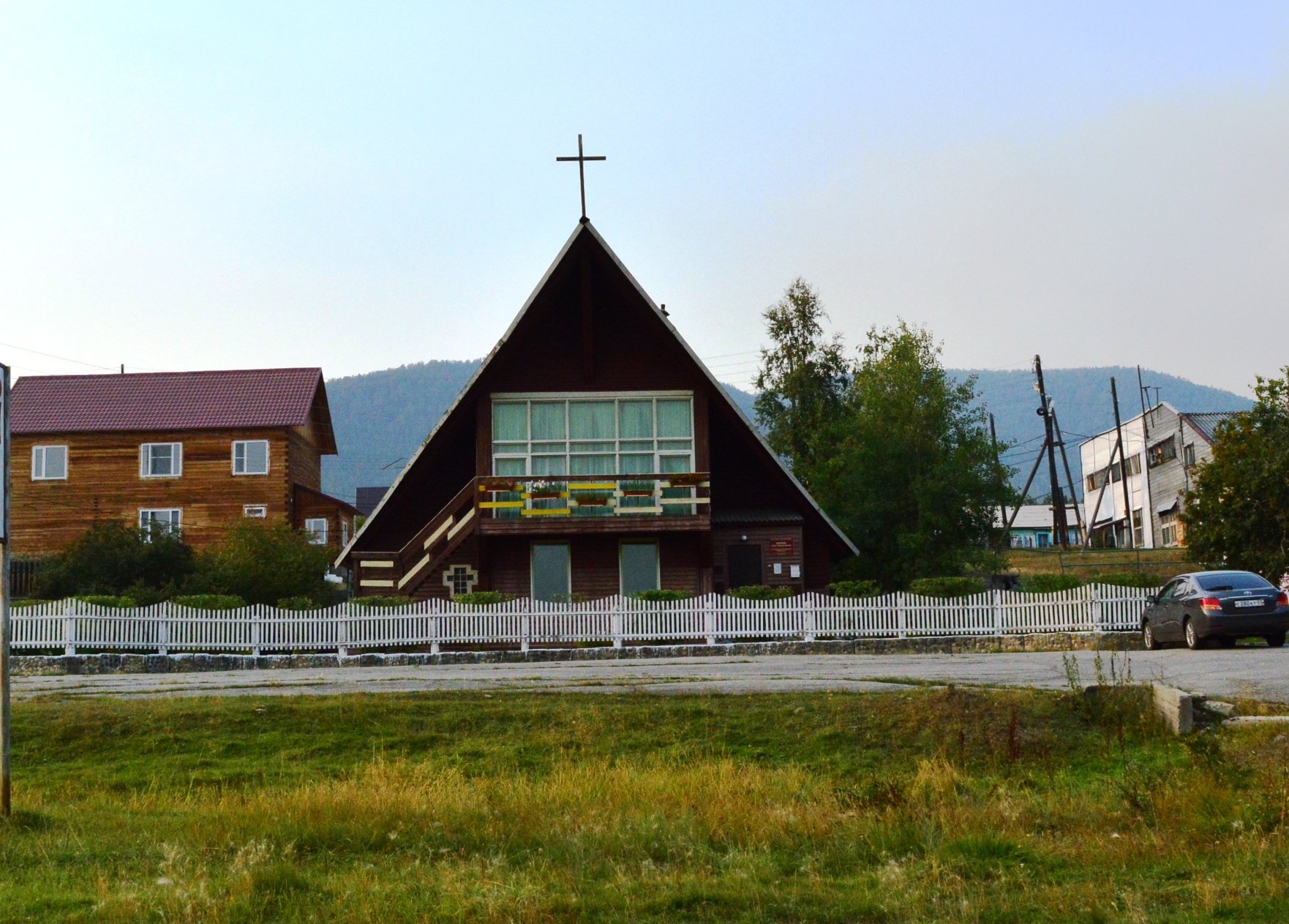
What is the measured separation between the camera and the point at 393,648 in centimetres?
3088

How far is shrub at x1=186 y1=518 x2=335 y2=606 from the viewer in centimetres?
4106

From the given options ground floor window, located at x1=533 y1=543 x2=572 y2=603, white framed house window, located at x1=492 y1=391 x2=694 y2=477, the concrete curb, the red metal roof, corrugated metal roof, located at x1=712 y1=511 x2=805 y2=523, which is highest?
the red metal roof

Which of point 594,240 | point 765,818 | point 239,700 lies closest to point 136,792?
point 239,700

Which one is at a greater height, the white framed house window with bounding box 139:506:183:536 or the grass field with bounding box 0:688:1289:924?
the white framed house window with bounding box 139:506:183:536

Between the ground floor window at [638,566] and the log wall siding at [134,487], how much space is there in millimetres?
22226

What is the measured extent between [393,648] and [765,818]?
2241 centimetres

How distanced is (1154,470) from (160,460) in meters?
60.5

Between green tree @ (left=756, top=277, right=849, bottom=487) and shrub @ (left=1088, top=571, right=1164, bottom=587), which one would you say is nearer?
shrub @ (left=1088, top=571, right=1164, bottom=587)

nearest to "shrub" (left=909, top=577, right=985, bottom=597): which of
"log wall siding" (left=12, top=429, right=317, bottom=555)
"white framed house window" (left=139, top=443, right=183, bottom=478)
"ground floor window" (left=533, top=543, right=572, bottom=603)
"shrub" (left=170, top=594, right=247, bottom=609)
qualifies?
"ground floor window" (left=533, top=543, right=572, bottom=603)

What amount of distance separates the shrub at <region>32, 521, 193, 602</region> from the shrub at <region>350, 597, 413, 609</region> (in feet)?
36.7

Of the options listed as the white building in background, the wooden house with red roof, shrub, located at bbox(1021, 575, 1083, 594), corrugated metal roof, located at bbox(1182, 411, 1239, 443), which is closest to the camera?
shrub, located at bbox(1021, 575, 1083, 594)

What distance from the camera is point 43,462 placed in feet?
175

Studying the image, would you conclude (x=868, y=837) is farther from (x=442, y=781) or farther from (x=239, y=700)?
(x=239, y=700)

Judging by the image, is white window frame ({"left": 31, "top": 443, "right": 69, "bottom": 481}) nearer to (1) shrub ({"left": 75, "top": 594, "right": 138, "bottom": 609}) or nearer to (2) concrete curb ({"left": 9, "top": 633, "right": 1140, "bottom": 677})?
(1) shrub ({"left": 75, "top": 594, "right": 138, "bottom": 609})
